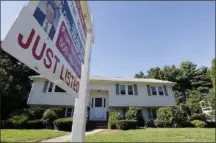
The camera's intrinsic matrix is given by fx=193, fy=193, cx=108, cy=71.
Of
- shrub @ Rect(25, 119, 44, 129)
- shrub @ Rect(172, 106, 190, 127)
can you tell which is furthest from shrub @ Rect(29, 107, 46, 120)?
shrub @ Rect(172, 106, 190, 127)

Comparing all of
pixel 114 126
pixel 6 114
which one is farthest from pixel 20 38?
pixel 6 114

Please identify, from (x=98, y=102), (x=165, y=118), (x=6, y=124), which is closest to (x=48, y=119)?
(x=6, y=124)

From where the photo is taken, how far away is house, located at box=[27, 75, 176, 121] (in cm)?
2017

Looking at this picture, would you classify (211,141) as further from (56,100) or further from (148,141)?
(56,100)

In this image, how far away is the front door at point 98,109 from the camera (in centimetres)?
2025

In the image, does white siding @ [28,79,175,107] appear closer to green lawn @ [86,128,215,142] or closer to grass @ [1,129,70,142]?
grass @ [1,129,70,142]

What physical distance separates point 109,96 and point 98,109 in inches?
71.9

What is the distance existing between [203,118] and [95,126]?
419 inches

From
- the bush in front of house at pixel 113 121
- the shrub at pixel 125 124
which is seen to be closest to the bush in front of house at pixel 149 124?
the shrub at pixel 125 124

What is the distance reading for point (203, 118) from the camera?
19.0 meters

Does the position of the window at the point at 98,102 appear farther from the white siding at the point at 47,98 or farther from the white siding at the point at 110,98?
the white siding at the point at 47,98

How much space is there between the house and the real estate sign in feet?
61.3

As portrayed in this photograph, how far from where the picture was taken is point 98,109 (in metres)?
20.7

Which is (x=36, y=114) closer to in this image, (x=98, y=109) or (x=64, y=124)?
(x=64, y=124)
